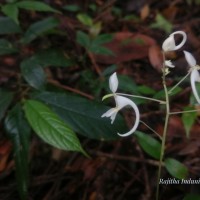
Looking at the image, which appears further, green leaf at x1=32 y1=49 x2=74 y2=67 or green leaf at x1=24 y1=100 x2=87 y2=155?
green leaf at x1=32 y1=49 x2=74 y2=67

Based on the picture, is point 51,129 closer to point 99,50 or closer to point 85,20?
point 99,50

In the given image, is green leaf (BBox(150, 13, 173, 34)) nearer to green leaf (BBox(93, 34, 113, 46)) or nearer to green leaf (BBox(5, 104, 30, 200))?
green leaf (BBox(93, 34, 113, 46))

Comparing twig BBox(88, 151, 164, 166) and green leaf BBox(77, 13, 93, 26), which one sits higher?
green leaf BBox(77, 13, 93, 26)

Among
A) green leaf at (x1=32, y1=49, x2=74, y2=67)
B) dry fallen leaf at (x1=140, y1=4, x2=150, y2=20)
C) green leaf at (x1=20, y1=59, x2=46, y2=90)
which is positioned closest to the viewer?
green leaf at (x1=20, y1=59, x2=46, y2=90)

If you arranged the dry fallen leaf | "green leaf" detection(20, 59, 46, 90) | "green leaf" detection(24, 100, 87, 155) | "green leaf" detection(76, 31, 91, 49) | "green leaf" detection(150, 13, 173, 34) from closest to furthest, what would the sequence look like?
"green leaf" detection(24, 100, 87, 155) → "green leaf" detection(20, 59, 46, 90) → "green leaf" detection(76, 31, 91, 49) → "green leaf" detection(150, 13, 173, 34) → the dry fallen leaf

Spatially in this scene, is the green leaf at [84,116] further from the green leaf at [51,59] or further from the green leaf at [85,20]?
the green leaf at [85,20]

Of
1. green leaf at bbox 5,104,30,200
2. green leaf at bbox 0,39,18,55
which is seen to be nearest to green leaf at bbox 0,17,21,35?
green leaf at bbox 0,39,18,55

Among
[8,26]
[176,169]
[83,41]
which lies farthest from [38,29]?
[176,169]

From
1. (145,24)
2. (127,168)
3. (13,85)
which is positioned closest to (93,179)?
(127,168)

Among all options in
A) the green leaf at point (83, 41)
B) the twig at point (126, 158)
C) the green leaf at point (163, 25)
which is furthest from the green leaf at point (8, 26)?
the green leaf at point (163, 25)
